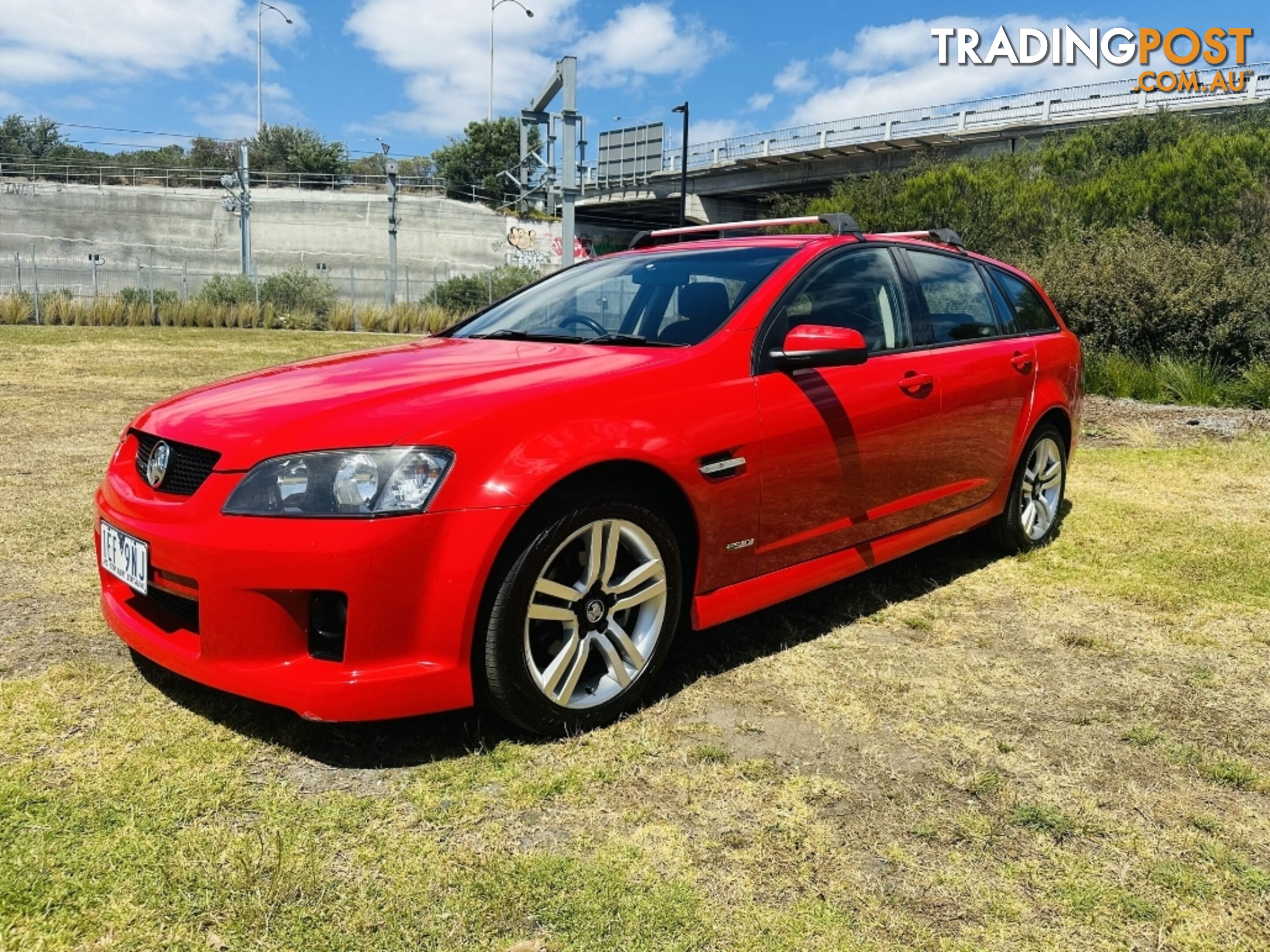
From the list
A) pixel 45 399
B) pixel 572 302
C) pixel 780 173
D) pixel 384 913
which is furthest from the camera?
pixel 780 173

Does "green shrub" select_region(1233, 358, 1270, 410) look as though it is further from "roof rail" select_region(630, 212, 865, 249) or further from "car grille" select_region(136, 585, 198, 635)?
"car grille" select_region(136, 585, 198, 635)

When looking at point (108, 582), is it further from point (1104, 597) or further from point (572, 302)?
point (1104, 597)

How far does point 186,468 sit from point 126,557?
379 millimetres

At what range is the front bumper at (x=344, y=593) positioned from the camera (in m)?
2.44

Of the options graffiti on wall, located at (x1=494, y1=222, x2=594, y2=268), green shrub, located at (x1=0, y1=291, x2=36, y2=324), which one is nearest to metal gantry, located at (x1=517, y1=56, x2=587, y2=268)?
graffiti on wall, located at (x1=494, y1=222, x2=594, y2=268)

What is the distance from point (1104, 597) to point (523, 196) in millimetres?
47500

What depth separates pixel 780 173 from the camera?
4859 cm

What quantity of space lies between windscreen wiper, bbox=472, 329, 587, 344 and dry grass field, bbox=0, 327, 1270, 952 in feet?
4.02

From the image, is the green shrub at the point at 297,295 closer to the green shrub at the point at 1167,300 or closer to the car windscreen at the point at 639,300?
the green shrub at the point at 1167,300

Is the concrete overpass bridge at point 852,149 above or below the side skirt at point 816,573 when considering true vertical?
above

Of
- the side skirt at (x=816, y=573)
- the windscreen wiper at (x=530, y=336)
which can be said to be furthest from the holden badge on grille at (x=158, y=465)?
the side skirt at (x=816, y=573)

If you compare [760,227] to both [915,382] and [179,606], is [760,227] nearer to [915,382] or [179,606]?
[915,382]

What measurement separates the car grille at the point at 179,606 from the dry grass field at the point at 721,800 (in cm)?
33

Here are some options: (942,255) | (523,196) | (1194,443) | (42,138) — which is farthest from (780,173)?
(42,138)
